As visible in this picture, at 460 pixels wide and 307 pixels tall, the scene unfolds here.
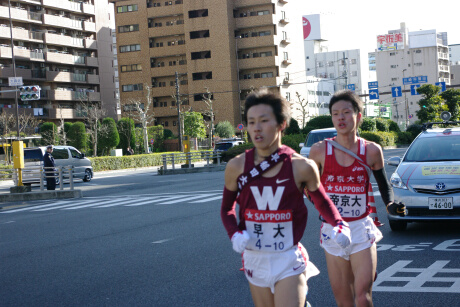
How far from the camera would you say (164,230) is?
11.7 metres

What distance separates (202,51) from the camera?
83.1m

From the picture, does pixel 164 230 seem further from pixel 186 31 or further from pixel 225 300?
pixel 186 31

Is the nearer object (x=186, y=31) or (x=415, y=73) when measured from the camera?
(x=186, y=31)

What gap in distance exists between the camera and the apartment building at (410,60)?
127938 mm

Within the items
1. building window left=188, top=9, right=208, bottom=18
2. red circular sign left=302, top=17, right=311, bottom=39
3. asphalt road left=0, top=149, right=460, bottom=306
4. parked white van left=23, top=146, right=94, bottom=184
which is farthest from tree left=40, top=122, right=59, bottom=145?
red circular sign left=302, top=17, right=311, bottom=39

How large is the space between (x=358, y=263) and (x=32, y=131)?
6287 centimetres

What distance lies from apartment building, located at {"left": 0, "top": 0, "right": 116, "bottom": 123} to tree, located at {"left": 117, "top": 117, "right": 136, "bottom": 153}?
22.9 ft

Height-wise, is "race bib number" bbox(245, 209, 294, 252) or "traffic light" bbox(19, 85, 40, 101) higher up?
"traffic light" bbox(19, 85, 40, 101)

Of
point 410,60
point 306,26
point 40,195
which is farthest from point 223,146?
point 410,60

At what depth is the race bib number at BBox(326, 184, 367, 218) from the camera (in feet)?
15.0

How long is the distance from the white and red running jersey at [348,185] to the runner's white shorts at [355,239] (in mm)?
70

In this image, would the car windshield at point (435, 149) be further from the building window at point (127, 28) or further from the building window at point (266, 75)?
the building window at point (127, 28)

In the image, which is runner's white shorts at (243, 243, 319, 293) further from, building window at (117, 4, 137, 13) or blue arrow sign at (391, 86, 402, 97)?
building window at (117, 4, 137, 13)

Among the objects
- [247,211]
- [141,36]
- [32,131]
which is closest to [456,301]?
[247,211]
